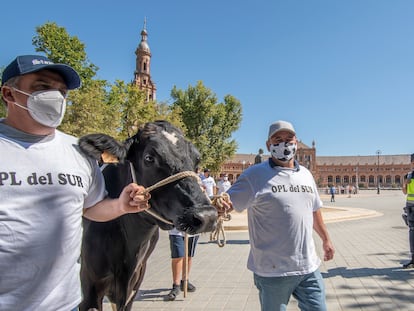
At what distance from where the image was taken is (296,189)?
3.02 m

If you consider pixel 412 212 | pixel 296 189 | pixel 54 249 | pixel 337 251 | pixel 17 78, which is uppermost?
pixel 17 78

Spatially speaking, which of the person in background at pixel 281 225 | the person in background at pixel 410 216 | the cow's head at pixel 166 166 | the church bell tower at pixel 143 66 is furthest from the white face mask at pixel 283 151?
the church bell tower at pixel 143 66

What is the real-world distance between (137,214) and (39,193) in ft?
3.43

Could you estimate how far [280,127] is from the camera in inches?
124

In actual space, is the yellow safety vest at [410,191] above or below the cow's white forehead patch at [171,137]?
below

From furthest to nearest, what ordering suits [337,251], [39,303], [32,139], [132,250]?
1. [337,251]
2. [132,250]
3. [32,139]
4. [39,303]

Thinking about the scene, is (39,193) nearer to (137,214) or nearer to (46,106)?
(46,106)

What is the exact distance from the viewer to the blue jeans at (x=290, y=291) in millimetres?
2752

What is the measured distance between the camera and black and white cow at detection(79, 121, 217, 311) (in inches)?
78.1

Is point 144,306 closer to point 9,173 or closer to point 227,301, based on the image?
point 227,301

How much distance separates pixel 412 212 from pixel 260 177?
19.4ft

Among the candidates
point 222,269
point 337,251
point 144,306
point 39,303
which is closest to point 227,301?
point 144,306

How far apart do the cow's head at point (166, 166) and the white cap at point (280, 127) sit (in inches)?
42.5

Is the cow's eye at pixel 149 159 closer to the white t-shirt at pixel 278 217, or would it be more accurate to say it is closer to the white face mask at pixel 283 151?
the white t-shirt at pixel 278 217
